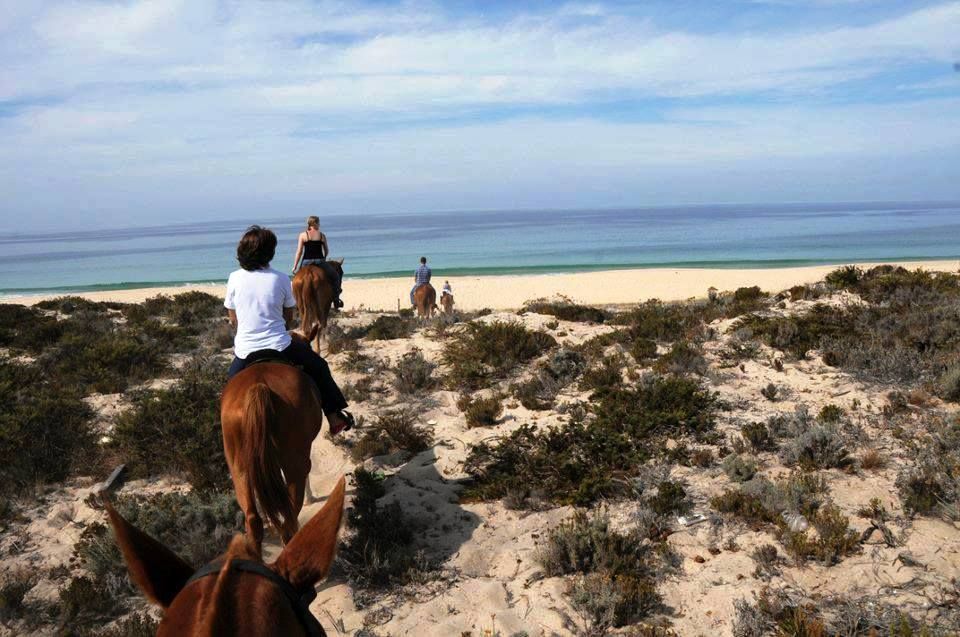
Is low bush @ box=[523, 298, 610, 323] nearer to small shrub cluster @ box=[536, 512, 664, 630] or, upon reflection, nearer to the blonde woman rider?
the blonde woman rider

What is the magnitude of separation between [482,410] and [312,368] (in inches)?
120

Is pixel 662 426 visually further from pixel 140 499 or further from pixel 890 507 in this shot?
pixel 140 499

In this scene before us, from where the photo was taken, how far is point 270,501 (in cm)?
455

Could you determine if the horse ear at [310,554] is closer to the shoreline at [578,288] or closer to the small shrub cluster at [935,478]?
the small shrub cluster at [935,478]

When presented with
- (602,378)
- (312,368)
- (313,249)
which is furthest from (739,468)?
(313,249)

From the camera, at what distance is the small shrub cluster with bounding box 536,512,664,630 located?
15.2 feet

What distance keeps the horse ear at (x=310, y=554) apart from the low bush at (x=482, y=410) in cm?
646

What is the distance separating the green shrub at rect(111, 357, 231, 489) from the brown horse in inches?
217

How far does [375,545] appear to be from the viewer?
5520 millimetres

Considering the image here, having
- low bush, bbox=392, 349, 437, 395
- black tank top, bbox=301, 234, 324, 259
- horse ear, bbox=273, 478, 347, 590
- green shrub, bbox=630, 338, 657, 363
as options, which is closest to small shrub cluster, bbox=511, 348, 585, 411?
green shrub, bbox=630, 338, 657, 363

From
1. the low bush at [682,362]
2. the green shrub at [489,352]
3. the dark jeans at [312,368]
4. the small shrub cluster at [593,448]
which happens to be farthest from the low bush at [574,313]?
the dark jeans at [312,368]

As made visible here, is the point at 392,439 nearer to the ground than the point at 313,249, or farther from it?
nearer to the ground

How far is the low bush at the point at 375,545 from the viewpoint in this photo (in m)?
5.31

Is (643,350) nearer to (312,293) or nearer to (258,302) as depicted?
(312,293)
